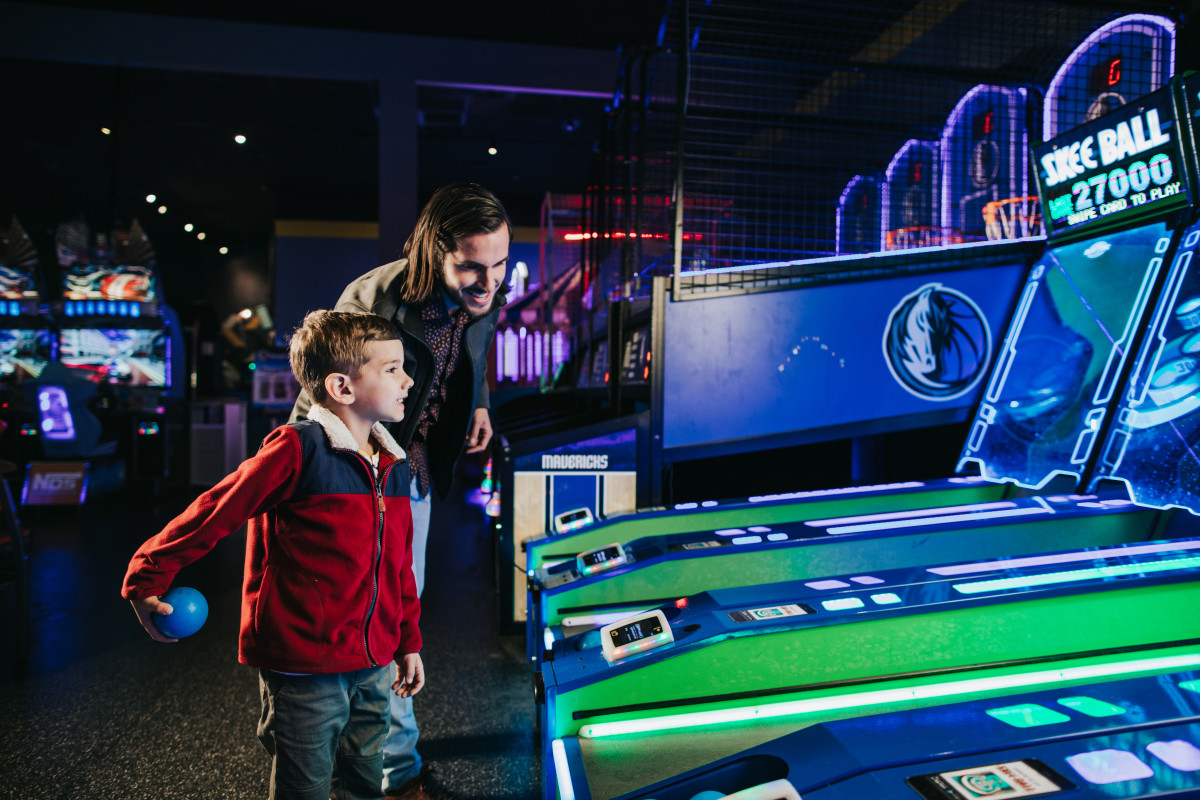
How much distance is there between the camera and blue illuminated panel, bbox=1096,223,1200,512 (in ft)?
7.02

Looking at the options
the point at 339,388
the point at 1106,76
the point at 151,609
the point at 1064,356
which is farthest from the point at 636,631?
the point at 1106,76

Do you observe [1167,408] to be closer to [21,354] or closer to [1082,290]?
[1082,290]

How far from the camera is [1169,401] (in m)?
2.23

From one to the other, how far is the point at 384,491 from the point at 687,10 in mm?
2293

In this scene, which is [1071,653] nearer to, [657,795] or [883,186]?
[657,795]

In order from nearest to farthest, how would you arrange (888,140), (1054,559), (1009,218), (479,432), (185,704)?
(1054,559), (479,432), (185,704), (1009,218), (888,140)

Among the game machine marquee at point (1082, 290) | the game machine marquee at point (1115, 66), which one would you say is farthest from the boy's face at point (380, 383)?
the game machine marquee at point (1115, 66)

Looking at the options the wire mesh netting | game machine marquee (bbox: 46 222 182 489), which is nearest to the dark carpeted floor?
the wire mesh netting

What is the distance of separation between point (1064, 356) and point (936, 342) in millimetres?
485

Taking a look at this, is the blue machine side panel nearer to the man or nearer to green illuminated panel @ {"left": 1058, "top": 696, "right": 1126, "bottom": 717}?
the man

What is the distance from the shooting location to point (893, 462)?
3.63 m

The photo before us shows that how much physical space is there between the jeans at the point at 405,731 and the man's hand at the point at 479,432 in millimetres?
205

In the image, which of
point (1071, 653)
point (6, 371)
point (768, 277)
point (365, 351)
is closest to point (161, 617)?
point (365, 351)

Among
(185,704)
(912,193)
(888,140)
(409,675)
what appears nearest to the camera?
(409,675)
